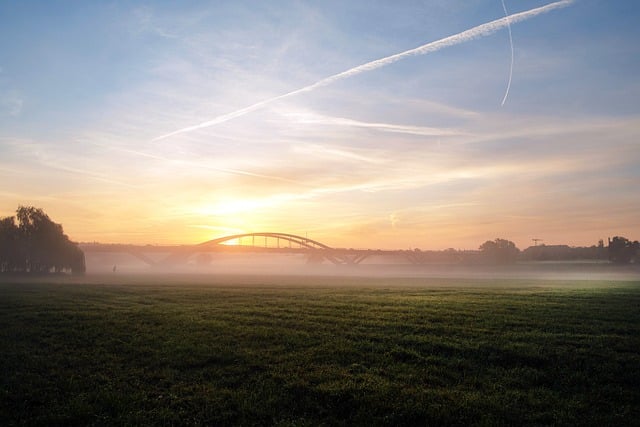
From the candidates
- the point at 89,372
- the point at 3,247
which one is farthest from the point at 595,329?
the point at 3,247

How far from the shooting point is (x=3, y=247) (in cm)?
7200

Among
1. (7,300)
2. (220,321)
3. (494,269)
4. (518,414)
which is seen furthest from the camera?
(494,269)

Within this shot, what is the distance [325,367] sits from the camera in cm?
1294

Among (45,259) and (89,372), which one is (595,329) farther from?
(45,259)

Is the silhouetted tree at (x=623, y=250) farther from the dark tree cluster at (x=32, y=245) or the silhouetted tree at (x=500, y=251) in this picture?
the dark tree cluster at (x=32, y=245)

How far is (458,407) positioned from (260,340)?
318 inches

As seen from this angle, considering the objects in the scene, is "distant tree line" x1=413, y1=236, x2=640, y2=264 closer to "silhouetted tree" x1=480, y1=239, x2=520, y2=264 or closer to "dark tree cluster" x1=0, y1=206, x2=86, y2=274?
"silhouetted tree" x1=480, y1=239, x2=520, y2=264

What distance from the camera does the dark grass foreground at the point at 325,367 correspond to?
1023cm

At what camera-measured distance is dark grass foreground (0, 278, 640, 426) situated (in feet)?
33.6

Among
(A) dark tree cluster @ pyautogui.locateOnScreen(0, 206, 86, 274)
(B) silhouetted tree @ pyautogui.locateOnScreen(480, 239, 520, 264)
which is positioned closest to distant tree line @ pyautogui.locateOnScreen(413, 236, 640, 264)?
(B) silhouetted tree @ pyautogui.locateOnScreen(480, 239, 520, 264)

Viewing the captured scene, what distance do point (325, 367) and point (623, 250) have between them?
5249 inches

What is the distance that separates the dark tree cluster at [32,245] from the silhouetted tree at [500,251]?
414 ft

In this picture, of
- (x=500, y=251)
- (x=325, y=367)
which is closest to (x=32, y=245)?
(x=325, y=367)

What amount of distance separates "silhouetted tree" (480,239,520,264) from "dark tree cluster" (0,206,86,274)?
126 metres
